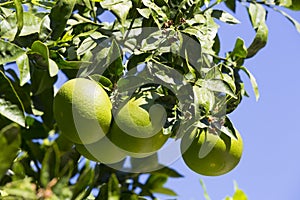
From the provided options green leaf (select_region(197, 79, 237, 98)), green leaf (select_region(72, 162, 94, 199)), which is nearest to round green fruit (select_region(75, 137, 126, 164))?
green leaf (select_region(197, 79, 237, 98))

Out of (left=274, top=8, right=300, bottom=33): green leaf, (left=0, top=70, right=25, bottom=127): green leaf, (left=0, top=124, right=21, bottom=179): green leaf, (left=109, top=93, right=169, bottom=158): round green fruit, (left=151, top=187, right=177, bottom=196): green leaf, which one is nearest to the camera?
(left=0, top=124, right=21, bottom=179): green leaf

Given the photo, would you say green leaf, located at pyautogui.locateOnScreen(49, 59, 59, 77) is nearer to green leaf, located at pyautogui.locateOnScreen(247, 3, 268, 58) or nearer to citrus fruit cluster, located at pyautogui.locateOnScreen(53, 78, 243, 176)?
citrus fruit cluster, located at pyautogui.locateOnScreen(53, 78, 243, 176)

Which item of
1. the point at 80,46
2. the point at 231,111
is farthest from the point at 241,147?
the point at 80,46

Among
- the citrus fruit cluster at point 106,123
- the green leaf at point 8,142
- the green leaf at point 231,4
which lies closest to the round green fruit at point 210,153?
the citrus fruit cluster at point 106,123

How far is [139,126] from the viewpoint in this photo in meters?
1.30

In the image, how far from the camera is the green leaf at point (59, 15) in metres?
1.32

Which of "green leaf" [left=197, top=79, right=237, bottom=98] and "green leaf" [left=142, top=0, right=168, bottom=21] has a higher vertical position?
"green leaf" [left=142, top=0, right=168, bottom=21]

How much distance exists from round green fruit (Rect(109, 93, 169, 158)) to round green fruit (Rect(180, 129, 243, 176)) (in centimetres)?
8

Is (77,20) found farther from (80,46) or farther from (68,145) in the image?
(68,145)

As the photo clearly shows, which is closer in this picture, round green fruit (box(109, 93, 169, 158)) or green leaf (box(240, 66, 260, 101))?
round green fruit (box(109, 93, 169, 158))

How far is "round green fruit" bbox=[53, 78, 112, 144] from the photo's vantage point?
1.28m

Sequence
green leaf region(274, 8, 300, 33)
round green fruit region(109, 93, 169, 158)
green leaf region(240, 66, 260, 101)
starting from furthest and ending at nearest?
green leaf region(274, 8, 300, 33) → green leaf region(240, 66, 260, 101) → round green fruit region(109, 93, 169, 158)

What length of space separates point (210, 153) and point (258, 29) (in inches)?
16.2

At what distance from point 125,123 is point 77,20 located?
43cm
